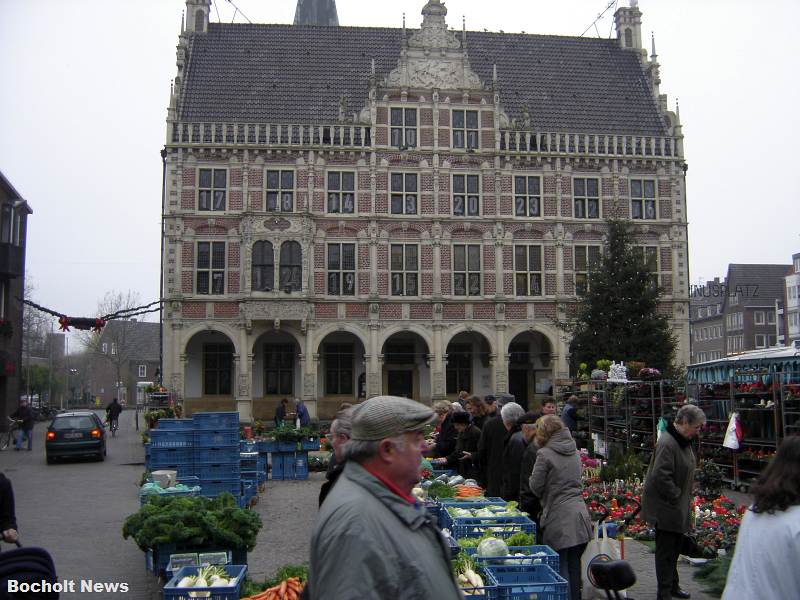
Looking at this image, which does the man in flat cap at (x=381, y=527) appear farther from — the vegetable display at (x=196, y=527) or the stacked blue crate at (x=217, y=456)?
the stacked blue crate at (x=217, y=456)

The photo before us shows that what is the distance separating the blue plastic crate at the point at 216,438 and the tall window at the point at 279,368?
71.9 feet

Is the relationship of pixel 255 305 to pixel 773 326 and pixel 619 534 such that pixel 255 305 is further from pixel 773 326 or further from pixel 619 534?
pixel 773 326

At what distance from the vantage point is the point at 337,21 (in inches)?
2292

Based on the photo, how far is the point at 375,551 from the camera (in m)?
2.61

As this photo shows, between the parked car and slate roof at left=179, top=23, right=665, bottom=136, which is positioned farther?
slate roof at left=179, top=23, right=665, bottom=136

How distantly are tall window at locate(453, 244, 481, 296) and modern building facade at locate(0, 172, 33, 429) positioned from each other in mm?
18705

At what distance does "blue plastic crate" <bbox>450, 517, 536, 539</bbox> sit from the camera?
7.59 metres

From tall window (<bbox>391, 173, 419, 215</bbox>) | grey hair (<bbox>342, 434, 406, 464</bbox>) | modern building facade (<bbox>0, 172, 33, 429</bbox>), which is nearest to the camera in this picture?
grey hair (<bbox>342, 434, 406, 464</bbox>)

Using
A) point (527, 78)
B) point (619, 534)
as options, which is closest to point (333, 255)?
point (527, 78)

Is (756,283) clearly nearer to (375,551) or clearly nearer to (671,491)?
(671,491)

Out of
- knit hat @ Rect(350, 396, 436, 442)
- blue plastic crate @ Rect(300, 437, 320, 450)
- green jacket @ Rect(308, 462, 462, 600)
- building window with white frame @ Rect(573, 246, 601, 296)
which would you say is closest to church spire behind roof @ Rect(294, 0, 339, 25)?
building window with white frame @ Rect(573, 246, 601, 296)

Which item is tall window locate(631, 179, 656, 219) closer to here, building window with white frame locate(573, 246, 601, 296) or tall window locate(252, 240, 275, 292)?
building window with white frame locate(573, 246, 601, 296)

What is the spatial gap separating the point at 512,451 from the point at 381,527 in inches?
257

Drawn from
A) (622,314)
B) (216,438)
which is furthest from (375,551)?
(622,314)
